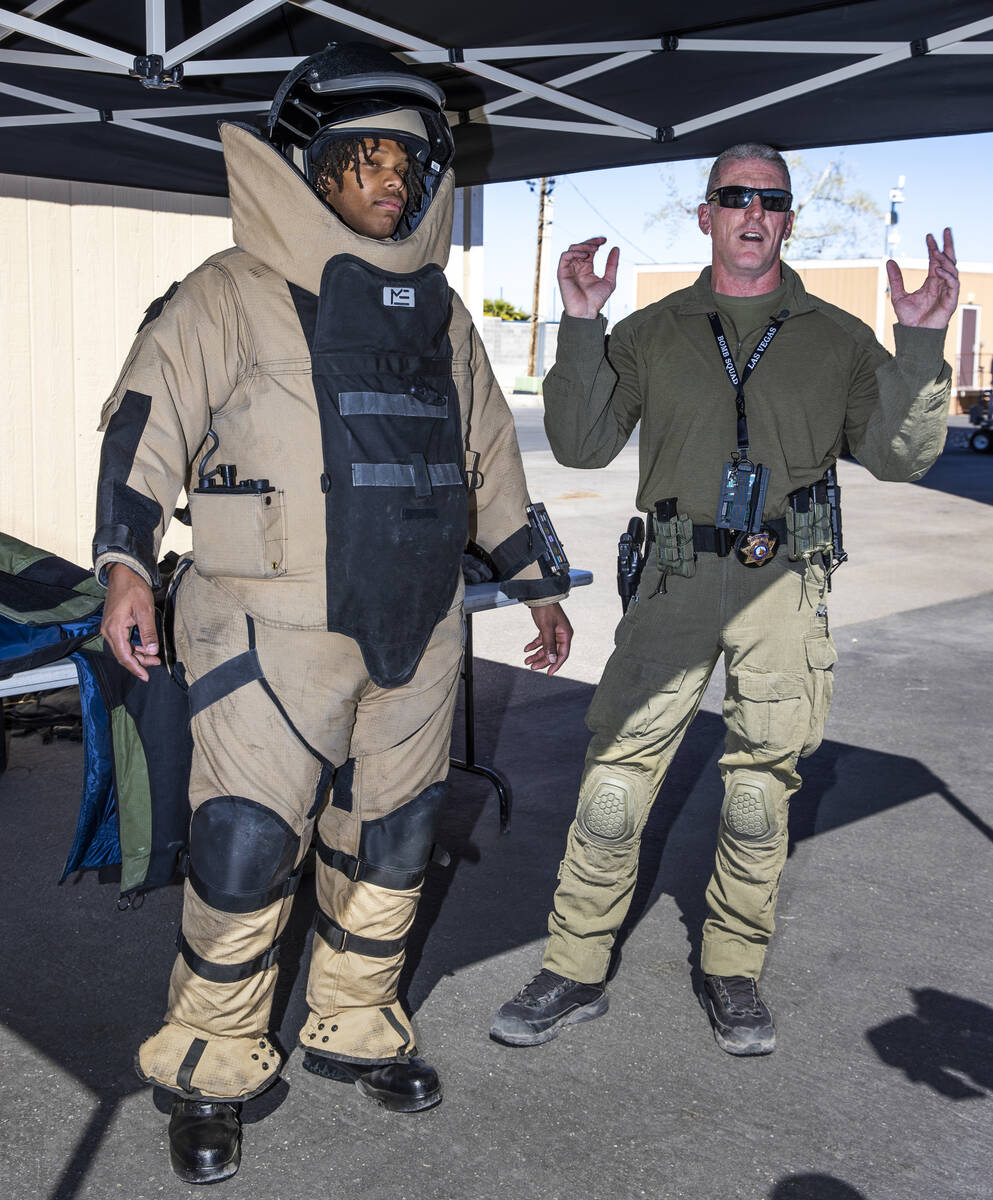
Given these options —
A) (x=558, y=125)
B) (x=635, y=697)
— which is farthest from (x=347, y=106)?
(x=558, y=125)

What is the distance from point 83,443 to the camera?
6.30 meters

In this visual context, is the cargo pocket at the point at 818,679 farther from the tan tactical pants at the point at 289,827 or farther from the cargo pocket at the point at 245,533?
the cargo pocket at the point at 245,533

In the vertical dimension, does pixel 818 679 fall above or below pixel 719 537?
below

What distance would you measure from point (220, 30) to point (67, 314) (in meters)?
2.59

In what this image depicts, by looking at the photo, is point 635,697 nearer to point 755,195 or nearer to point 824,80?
point 755,195

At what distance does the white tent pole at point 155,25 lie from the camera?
3873 millimetres

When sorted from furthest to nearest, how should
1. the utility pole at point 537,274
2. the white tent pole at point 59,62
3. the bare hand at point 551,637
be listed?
the utility pole at point 537,274 → the white tent pole at point 59,62 → the bare hand at point 551,637

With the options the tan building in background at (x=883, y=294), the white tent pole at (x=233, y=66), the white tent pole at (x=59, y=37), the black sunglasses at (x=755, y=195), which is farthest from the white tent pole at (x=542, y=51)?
the tan building in background at (x=883, y=294)

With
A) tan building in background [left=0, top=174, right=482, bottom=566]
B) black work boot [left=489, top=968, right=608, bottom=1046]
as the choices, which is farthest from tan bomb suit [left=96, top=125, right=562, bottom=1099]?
tan building in background [left=0, top=174, right=482, bottom=566]

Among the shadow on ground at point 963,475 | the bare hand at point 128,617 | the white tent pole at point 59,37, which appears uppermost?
the white tent pole at point 59,37

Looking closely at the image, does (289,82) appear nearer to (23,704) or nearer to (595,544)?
(23,704)

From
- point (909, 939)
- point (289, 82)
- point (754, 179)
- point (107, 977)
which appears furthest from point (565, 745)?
point (289, 82)

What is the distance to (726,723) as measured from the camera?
10.8 ft

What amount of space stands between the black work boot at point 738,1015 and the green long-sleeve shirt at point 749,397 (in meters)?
1.29
